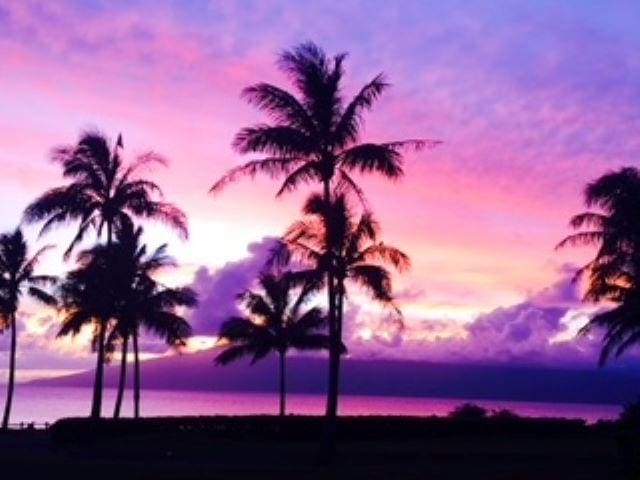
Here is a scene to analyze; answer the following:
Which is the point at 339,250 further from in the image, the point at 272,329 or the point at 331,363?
the point at 272,329

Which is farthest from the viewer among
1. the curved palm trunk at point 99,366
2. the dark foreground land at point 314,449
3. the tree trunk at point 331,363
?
the curved palm trunk at point 99,366

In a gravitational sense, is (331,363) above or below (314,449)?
above

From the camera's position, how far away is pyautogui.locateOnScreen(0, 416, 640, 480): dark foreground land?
28.2 m

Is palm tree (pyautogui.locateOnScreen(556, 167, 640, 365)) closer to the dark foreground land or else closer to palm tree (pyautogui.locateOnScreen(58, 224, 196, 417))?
the dark foreground land

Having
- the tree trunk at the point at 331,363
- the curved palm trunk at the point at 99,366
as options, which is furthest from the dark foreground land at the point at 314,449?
the curved palm trunk at the point at 99,366

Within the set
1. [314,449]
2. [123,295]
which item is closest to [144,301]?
[123,295]

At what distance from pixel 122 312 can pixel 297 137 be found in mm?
24245

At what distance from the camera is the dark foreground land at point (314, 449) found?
28.2 meters

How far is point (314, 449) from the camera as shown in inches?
1570

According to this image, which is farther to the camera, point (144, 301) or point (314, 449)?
point (144, 301)

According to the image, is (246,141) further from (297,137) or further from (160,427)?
(160,427)

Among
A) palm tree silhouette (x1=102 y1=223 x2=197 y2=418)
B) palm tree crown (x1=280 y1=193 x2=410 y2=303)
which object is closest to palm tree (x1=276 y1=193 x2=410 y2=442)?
palm tree crown (x1=280 y1=193 x2=410 y2=303)

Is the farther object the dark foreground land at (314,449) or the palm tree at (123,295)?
the palm tree at (123,295)

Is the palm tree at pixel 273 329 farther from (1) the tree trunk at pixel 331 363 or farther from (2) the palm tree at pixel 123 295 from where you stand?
(1) the tree trunk at pixel 331 363
